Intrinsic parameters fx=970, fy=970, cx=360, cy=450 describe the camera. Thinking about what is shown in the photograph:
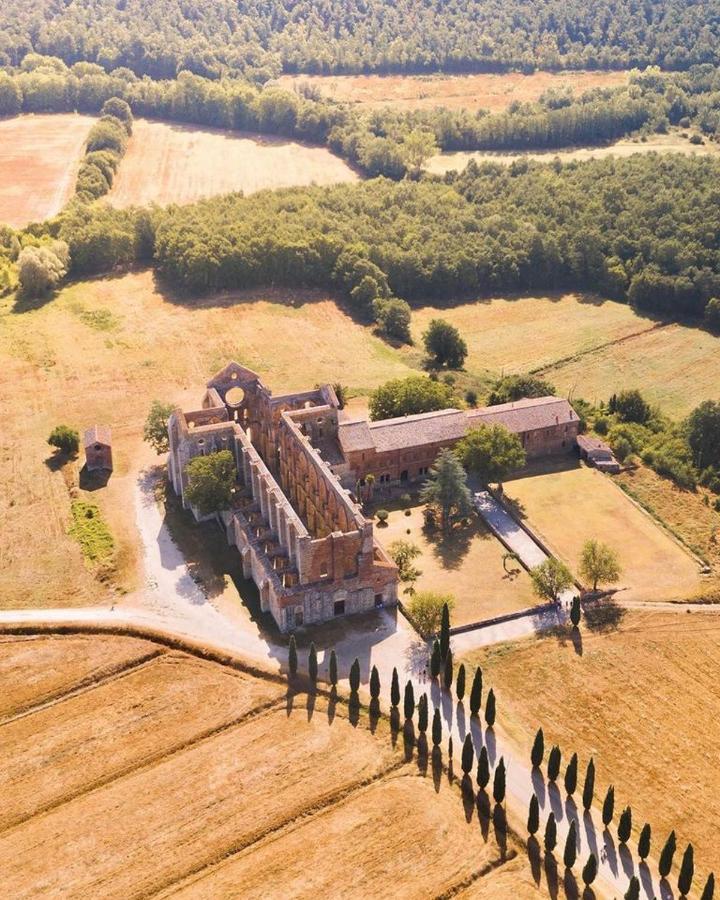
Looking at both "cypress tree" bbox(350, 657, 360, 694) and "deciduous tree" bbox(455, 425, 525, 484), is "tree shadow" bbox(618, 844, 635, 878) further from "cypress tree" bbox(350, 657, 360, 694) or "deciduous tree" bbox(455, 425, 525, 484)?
"deciduous tree" bbox(455, 425, 525, 484)

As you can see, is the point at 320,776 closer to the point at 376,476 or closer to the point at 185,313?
the point at 376,476

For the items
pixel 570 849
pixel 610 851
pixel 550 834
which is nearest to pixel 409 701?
pixel 550 834

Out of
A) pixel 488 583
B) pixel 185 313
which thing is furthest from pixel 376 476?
pixel 185 313

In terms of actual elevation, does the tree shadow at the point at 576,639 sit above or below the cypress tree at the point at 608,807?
below

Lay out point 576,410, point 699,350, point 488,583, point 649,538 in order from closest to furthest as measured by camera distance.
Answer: point 488,583 < point 649,538 < point 576,410 < point 699,350

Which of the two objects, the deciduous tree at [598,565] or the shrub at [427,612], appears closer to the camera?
the shrub at [427,612]

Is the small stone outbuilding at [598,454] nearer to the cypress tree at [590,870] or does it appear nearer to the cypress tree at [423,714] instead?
the cypress tree at [423,714]

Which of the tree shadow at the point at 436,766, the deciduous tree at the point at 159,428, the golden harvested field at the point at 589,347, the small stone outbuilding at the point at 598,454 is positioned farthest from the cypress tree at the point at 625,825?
the golden harvested field at the point at 589,347

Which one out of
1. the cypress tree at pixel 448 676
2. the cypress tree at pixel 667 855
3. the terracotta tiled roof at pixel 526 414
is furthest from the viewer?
the terracotta tiled roof at pixel 526 414
